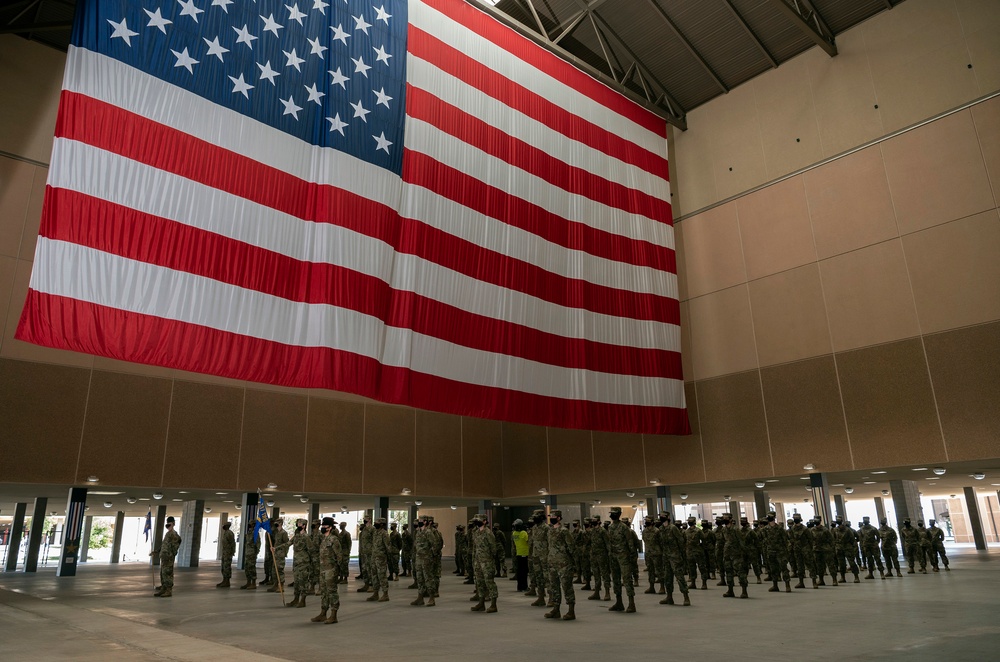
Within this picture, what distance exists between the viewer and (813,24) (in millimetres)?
19438

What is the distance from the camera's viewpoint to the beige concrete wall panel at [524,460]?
24875mm

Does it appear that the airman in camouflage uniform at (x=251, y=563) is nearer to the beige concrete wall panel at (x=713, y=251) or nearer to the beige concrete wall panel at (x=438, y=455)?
the beige concrete wall panel at (x=438, y=455)

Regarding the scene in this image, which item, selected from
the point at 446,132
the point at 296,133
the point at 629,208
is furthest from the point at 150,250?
the point at 629,208

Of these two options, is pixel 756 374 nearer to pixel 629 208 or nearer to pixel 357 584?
pixel 629 208

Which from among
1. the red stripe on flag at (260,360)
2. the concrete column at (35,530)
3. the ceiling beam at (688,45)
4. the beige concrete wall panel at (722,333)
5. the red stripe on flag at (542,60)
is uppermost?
the ceiling beam at (688,45)

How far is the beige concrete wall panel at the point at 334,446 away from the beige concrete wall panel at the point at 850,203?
15563 mm

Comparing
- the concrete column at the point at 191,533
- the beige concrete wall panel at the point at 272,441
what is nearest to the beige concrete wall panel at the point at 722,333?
the beige concrete wall panel at the point at 272,441

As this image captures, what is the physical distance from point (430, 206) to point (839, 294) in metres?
11.7

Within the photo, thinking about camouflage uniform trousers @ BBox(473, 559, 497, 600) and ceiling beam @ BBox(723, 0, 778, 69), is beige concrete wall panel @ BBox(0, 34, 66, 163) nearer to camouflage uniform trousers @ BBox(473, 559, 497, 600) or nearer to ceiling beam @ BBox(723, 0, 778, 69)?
camouflage uniform trousers @ BBox(473, 559, 497, 600)

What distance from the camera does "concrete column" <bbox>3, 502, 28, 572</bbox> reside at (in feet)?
79.2

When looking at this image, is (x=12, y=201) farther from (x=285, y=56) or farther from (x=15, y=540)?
(x=15, y=540)

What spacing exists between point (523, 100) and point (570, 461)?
12814 millimetres

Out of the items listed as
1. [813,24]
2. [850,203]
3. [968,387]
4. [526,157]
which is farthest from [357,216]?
[813,24]

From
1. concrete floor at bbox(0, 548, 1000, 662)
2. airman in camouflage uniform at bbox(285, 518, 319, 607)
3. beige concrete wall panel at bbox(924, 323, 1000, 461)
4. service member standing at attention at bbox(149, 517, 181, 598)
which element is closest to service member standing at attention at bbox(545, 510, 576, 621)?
concrete floor at bbox(0, 548, 1000, 662)
